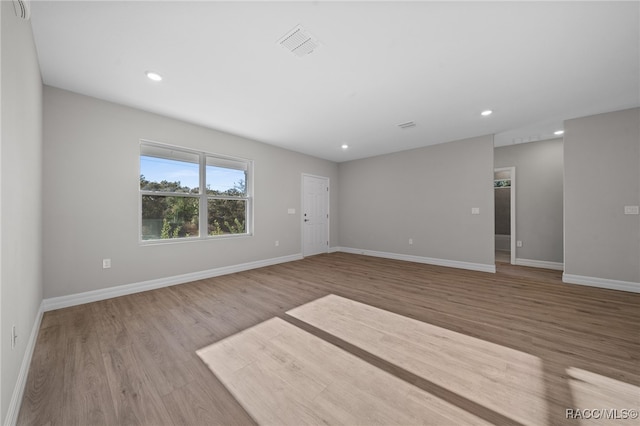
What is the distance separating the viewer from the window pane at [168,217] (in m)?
3.53

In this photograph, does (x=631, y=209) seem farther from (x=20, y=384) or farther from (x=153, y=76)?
(x=20, y=384)

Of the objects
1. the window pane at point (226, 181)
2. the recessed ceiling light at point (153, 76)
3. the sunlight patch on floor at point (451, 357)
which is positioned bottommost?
the sunlight patch on floor at point (451, 357)

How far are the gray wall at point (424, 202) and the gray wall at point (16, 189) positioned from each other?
5836 millimetres

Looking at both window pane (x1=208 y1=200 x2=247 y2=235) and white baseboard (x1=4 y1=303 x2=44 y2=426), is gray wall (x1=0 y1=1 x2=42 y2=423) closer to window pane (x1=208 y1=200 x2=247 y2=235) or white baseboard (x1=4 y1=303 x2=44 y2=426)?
white baseboard (x1=4 y1=303 x2=44 y2=426)

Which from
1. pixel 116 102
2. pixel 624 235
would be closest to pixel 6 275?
pixel 116 102

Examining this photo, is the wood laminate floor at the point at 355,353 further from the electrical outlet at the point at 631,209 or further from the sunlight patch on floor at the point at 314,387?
the electrical outlet at the point at 631,209

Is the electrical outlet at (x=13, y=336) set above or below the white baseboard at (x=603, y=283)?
above

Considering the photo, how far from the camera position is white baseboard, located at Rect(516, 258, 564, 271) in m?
4.69

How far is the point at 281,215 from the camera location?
539 centimetres

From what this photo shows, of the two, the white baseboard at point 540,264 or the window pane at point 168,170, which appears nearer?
the window pane at point 168,170

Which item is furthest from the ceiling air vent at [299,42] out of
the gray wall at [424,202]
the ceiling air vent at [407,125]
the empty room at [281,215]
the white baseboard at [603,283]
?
the white baseboard at [603,283]

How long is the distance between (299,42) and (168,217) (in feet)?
10.7

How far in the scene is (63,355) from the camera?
6.14 feet

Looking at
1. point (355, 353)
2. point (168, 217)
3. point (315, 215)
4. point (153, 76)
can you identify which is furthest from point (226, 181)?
point (355, 353)
